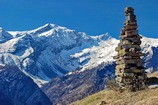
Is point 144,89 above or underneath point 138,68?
underneath

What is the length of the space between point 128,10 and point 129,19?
3.48 feet

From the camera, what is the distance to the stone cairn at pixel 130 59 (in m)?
30.2

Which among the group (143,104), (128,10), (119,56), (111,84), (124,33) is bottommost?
(143,104)

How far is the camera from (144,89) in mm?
28312

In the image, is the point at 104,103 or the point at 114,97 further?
the point at 114,97

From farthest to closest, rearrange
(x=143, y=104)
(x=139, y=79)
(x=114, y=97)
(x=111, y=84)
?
(x=111, y=84)
(x=139, y=79)
(x=114, y=97)
(x=143, y=104)

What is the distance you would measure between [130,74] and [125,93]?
2982 mm

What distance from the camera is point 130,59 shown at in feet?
103

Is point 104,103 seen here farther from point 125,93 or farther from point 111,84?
point 111,84

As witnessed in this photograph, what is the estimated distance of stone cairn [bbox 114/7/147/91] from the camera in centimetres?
3022

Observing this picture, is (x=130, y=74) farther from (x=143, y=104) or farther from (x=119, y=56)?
(x=143, y=104)

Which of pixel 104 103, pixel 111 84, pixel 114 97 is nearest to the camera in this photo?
pixel 104 103

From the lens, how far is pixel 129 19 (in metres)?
33.3

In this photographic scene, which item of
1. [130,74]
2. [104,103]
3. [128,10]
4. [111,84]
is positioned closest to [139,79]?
[130,74]
